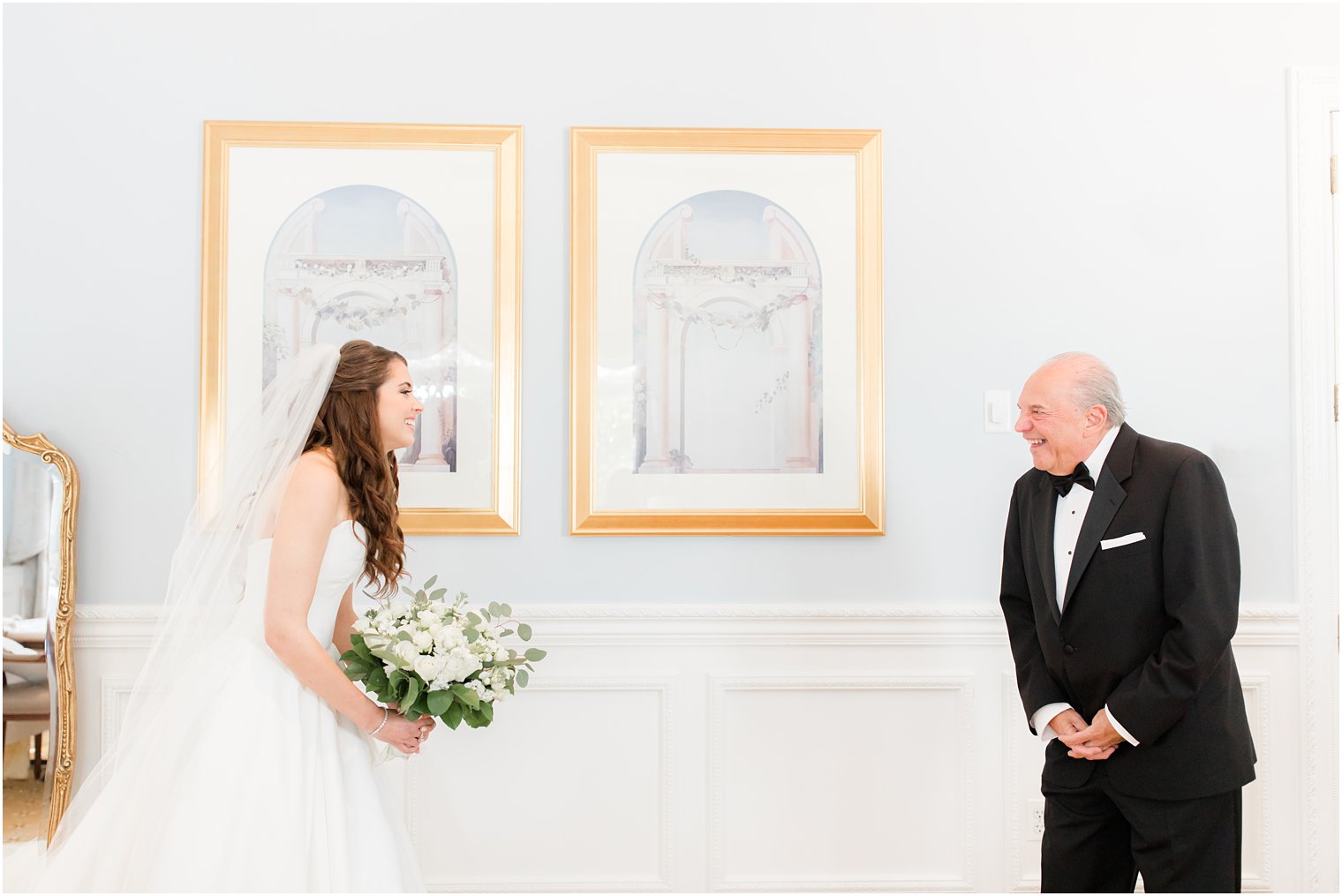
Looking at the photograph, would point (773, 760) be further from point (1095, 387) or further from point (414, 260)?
point (414, 260)

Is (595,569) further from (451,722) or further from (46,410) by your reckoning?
(46,410)

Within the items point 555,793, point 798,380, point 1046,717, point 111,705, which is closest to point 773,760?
point 555,793

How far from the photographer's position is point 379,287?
9.90 feet

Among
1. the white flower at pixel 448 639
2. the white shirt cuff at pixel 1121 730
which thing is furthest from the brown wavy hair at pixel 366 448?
the white shirt cuff at pixel 1121 730

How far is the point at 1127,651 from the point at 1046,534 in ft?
1.06

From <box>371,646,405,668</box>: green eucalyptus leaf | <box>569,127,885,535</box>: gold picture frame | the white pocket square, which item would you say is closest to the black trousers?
the white pocket square

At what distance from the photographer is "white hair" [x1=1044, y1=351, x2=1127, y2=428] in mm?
2281

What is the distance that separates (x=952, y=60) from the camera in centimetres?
310

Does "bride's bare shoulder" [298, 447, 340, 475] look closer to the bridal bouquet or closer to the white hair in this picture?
the bridal bouquet

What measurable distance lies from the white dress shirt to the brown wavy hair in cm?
159

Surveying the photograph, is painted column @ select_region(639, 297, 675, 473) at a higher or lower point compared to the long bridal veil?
higher

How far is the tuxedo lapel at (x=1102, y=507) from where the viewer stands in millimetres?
2213

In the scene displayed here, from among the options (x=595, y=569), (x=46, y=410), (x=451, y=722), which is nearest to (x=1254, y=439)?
(x=595, y=569)

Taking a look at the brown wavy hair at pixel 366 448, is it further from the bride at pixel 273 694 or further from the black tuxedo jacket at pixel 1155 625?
the black tuxedo jacket at pixel 1155 625
